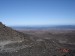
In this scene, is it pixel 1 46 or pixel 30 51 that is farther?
pixel 1 46

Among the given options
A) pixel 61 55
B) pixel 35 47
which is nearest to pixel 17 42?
pixel 35 47

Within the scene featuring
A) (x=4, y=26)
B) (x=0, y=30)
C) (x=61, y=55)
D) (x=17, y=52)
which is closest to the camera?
(x=61, y=55)

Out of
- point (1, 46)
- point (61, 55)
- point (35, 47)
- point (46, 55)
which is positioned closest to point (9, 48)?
point (1, 46)

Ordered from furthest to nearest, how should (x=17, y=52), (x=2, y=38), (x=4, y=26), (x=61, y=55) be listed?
(x=4, y=26) → (x=2, y=38) → (x=17, y=52) → (x=61, y=55)

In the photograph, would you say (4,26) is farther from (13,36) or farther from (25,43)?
(25,43)

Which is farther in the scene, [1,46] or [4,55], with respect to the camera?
[1,46]

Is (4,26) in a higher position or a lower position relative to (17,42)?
higher

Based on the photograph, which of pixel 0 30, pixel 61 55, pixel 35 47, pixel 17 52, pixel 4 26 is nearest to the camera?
pixel 61 55

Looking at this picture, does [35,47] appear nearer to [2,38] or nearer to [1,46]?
[1,46]

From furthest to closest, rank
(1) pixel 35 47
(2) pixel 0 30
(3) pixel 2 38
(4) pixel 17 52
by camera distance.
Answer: (2) pixel 0 30 < (3) pixel 2 38 < (1) pixel 35 47 < (4) pixel 17 52
